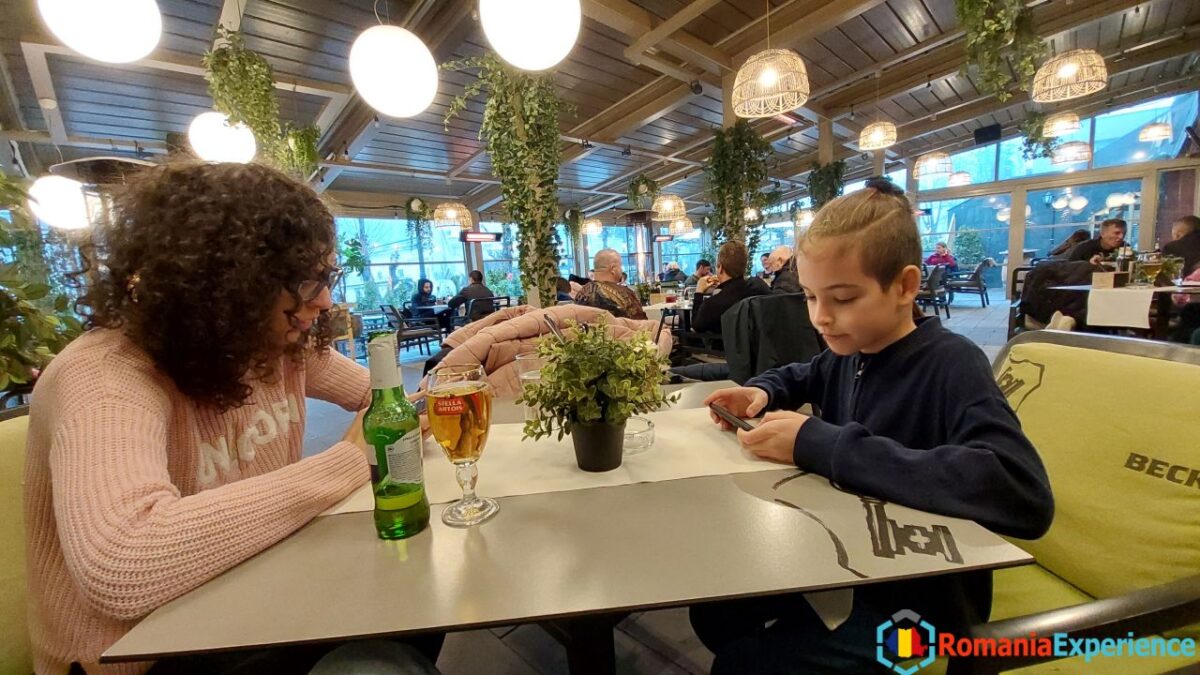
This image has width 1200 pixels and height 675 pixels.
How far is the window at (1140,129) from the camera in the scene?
8102 millimetres

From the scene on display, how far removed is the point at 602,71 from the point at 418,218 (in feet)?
17.6

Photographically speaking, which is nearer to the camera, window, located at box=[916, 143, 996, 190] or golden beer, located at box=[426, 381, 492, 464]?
golden beer, located at box=[426, 381, 492, 464]

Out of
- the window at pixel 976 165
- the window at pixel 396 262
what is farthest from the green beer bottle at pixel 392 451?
the window at pixel 976 165

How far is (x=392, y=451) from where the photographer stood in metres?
0.65

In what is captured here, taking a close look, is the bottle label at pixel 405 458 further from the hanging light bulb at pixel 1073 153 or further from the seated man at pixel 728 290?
the hanging light bulb at pixel 1073 153

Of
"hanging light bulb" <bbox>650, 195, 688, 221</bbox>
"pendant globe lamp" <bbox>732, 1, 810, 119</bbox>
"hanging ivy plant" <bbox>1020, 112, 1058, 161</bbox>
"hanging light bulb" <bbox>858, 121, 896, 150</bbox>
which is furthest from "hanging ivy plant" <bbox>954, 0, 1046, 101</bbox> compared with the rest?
"hanging ivy plant" <bbox>1020, 112, 1058, 161</bbox>

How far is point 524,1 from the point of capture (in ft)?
4.94

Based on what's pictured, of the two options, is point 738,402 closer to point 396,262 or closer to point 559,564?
point 559,564

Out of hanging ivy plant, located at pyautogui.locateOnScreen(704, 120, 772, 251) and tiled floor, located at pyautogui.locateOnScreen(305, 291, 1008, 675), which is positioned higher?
hanging ivy plant, located at pyautogui.locateOnScreen(704, 120, 772, 251)

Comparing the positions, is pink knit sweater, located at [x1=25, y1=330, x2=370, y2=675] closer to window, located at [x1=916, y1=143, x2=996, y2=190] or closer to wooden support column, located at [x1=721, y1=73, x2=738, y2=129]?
wooden support column, located at [x1=721, y1=73, x2=738, y2=129]

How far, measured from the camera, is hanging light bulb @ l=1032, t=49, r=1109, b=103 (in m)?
3.95

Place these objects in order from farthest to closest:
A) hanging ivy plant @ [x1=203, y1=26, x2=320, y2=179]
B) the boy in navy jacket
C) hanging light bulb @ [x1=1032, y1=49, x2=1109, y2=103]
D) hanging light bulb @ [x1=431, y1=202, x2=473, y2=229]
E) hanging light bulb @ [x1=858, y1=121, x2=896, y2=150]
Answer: hanging light bulb @ [x1=431, y1=202, x2=473, y2=229] → hanging light bulb @ [x1=858, y1=121, x2=896, y2=150] → hanging light bulb @ [x1=1032, y1=49, x2=1109, y2=103] → hanging ivy plant @ [x1=203, y1=26, x2=320, y2=179] → the boy in navy jacket

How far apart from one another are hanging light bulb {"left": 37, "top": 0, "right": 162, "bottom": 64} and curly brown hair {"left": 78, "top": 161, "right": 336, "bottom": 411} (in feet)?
3.68

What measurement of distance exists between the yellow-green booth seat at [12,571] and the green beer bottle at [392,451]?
69cm
